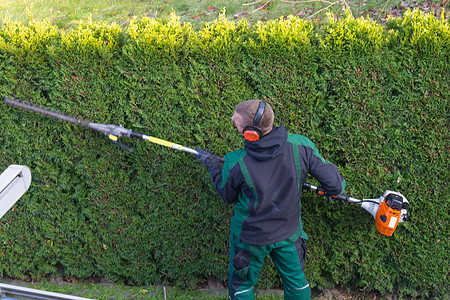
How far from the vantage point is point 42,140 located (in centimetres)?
410

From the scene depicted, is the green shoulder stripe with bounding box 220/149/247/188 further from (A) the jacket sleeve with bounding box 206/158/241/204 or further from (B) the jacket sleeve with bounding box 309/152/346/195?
(B) the jacket sleeve with bounding box 309/152/346/195

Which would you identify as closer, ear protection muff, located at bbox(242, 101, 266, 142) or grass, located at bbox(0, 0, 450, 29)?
ear protection muff, located at bbox(242, 101, 266, 142)

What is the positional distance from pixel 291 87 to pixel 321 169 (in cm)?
101

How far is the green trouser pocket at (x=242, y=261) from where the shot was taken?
3.13 metres

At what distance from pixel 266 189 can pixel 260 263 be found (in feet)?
2.44

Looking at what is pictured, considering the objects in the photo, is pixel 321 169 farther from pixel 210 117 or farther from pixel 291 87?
pixel 210 117

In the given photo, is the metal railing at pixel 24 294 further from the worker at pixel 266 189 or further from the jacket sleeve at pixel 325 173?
the jacket sleeve at pixel 325 173

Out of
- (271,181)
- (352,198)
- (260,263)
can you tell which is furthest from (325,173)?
(260,263)

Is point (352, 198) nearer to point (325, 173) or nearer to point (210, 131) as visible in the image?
point (325, 173)

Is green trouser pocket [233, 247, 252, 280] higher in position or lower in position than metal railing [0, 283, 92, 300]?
lower

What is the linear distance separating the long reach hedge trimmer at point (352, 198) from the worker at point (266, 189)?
44 cm

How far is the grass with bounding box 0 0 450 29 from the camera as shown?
6371mm

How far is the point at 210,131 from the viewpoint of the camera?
12.6ft

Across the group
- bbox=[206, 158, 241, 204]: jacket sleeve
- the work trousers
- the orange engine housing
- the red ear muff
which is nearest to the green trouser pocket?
the work trousers
